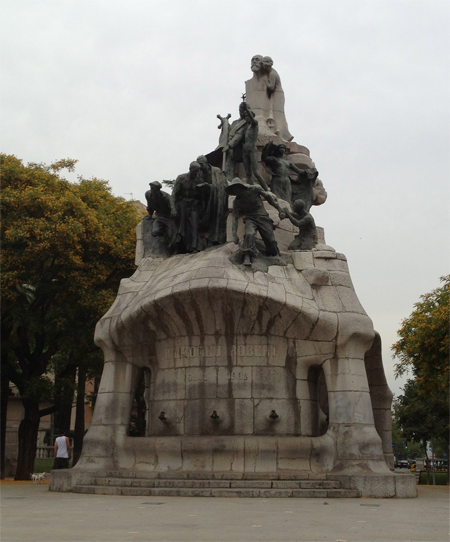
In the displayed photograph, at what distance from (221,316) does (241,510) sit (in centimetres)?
513

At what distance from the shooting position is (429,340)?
2245cm

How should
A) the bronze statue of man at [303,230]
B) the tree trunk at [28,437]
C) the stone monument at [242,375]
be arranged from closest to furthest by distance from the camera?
the stone monument at [242,375] → the bronze statue of man at [303,230] → the tree trunk at [28,437]

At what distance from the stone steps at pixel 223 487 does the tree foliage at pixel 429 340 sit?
9.86 m

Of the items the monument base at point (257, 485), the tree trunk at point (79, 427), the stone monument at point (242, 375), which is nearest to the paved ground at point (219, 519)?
the monument base at point (257, 485)

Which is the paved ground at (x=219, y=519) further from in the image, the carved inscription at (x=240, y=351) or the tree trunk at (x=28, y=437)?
the tree trunk at (x=28, y=437)

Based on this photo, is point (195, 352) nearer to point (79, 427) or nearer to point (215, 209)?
point (215, 209)

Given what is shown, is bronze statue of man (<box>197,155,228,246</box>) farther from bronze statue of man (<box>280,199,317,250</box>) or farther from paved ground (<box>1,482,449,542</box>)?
paved ground (<box>1,482,449,542</box>)

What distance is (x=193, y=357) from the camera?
15.7 meters

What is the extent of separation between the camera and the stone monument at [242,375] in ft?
46.8

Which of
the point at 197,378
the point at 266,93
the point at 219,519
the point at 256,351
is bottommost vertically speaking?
the point at 219,519

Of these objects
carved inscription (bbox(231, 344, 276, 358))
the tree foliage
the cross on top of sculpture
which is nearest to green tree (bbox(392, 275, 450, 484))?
the tree foliage

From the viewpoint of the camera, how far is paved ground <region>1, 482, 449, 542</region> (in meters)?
8.35

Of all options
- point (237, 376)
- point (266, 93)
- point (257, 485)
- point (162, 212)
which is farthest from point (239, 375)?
point (266, 93)

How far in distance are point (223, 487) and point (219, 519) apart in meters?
3.74
